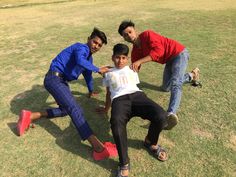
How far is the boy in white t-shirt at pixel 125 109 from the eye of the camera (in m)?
3.88

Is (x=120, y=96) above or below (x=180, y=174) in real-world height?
above

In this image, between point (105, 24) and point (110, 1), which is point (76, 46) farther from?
point (110, 1)

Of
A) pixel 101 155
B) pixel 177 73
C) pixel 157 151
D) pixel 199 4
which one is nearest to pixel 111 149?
pixel 101 155

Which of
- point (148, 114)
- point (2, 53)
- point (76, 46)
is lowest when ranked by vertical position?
point (2, 53)

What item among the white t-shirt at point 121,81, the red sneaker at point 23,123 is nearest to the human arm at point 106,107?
the white t-shirt at point 121,81

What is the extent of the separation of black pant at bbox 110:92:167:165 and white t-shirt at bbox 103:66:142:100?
0.14m

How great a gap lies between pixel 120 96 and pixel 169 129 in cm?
99

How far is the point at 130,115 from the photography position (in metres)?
4.27

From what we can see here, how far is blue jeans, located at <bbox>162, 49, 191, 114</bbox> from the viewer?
491 cm

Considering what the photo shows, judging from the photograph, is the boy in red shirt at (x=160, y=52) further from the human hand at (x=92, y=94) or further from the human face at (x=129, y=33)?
the human hand at (x=92, y=94)

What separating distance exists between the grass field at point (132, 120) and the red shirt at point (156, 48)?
92 cm

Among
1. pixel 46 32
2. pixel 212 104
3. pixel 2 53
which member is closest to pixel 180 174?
pixel 212 104

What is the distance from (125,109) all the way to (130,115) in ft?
0.48

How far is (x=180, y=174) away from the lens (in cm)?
389
